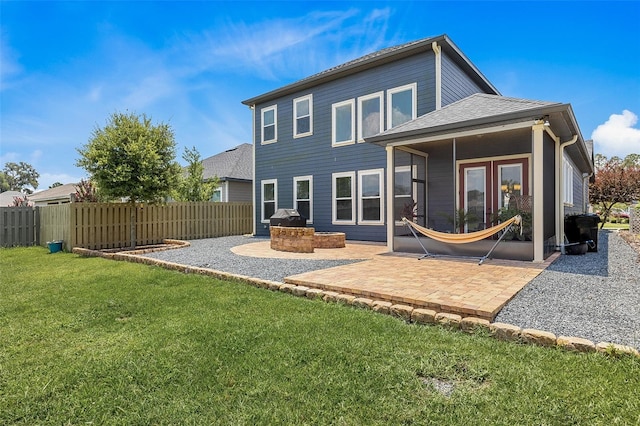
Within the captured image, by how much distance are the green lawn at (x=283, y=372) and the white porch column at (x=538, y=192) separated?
435 cm

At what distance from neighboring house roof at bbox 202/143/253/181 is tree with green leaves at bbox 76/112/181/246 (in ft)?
25.7

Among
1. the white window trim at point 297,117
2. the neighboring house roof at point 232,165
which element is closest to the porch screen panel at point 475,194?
the white window trim at point 297,117

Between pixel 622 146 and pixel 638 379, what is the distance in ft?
210

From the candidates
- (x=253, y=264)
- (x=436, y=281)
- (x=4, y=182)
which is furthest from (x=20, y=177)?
(x=436, y=281)

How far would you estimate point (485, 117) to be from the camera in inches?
Result: 261

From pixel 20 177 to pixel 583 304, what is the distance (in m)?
82.7

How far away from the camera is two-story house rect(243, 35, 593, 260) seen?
7156 mm

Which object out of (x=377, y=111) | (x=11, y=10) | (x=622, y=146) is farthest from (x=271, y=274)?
(x=622, y=146)

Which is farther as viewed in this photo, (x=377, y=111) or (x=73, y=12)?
(x=377, y=111)

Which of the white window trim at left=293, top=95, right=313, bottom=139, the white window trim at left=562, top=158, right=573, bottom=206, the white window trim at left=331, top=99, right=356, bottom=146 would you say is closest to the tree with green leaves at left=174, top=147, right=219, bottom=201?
the white window trim at left=293, top=95, right=313, bottom=139

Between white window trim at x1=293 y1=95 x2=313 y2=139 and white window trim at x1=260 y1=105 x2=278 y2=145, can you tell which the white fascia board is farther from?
white window trim at x1=260 y1=105 x2=278 y2=145

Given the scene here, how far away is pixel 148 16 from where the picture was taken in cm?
958

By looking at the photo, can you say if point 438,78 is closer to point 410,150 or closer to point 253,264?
point 410,150

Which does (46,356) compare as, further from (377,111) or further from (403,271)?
(377,111)
